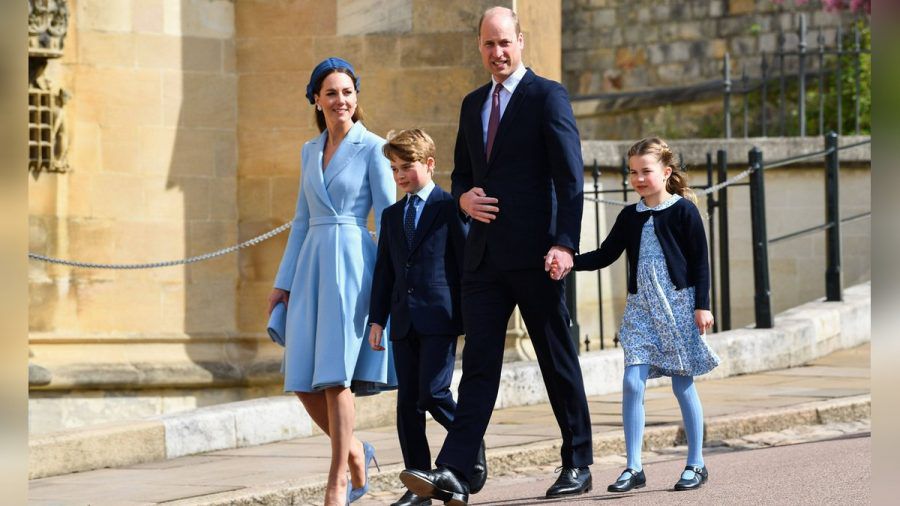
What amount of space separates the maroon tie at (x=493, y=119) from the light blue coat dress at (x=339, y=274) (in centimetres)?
38

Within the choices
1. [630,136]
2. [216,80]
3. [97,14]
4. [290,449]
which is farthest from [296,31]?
[630,136]

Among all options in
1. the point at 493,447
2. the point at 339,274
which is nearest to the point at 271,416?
the point at 493,447

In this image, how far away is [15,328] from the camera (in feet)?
3.35

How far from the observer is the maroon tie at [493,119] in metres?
Answer: 4.99

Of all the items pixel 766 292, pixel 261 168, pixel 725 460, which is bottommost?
pixel 725 460

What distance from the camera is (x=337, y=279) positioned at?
4.98m

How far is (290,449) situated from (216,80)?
335 centimetres

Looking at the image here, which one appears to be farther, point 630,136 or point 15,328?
point 630,136

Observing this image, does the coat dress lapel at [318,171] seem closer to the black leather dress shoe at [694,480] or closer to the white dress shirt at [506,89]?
the white dress shirt at [506,89]

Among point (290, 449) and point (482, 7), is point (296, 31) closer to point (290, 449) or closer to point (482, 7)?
point (482, 7)

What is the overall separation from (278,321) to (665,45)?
18106 mm

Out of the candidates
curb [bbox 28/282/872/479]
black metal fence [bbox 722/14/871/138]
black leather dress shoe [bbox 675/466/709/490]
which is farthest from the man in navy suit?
black metal fence [bbox 722/14/871/138]

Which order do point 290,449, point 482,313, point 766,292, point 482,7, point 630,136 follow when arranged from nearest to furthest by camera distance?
point 482,313 < point 290,449 < point 482,7 < point 766,292 < point 630,136

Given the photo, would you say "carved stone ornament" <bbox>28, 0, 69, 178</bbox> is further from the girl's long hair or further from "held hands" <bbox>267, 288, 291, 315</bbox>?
the girl's long hair
